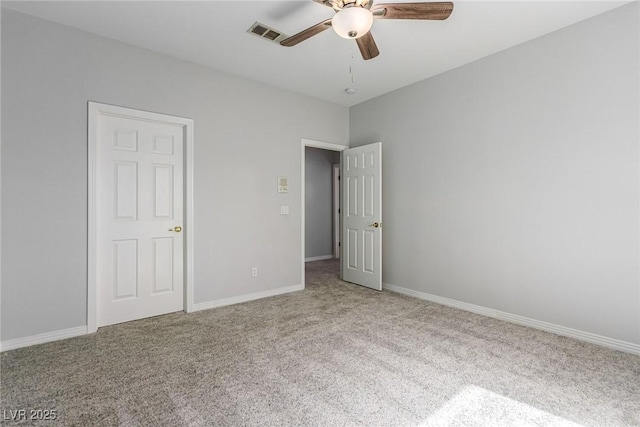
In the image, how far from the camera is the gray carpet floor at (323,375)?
5.74 feet

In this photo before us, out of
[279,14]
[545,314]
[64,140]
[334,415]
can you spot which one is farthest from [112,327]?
[545,314]

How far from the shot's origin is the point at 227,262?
147 inches

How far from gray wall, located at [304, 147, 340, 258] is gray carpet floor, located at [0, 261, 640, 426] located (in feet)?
12.3

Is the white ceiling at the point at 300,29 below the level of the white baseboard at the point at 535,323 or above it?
above

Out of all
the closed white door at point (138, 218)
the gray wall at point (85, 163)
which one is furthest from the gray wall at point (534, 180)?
the closed white door at point (138, 218)

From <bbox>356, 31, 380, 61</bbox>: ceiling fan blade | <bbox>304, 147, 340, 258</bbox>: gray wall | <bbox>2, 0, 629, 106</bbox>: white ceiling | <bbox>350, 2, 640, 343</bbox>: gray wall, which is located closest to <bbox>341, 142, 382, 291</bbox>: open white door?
<bbox>350, 2, 640, 343</bbox>: gray wall

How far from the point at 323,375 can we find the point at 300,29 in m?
2.88

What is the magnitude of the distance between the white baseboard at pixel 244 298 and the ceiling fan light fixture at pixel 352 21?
3042mm

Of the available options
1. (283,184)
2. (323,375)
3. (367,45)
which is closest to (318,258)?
(283,184)

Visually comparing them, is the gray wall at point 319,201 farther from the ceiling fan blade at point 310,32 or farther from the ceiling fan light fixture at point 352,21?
the ceiling fan light fixture at point 352,21

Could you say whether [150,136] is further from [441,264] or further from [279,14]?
[441,264]

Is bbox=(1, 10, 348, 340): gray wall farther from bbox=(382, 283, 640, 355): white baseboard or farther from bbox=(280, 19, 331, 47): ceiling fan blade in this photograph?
bbox=(382, 283, 640, 355): white baseboard

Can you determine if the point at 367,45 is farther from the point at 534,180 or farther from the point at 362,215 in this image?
the point at 362,215

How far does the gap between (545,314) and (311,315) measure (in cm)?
225
